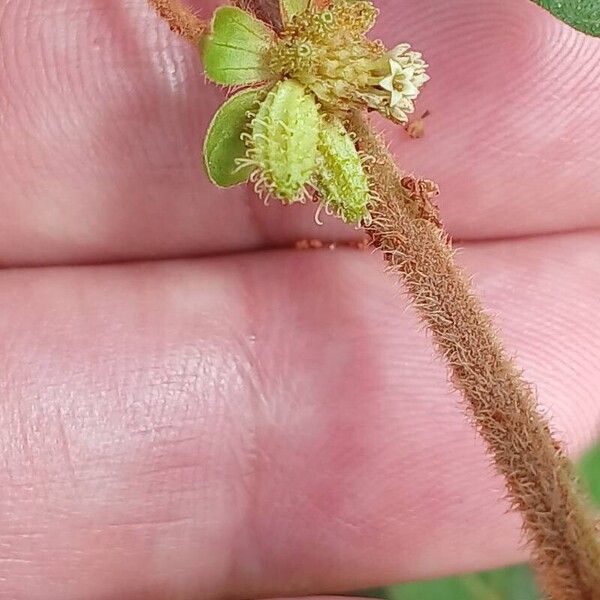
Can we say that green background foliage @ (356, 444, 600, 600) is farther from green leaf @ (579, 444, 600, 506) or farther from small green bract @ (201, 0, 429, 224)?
small green bract @ (201, 0, 429, 224)

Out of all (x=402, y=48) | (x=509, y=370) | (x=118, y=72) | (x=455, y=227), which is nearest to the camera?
(x=402, y=48)

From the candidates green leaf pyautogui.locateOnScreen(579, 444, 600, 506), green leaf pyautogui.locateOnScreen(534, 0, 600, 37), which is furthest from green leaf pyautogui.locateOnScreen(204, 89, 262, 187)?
green leaf pyautogui.locateOnScreen(579, 444, 600, 506)

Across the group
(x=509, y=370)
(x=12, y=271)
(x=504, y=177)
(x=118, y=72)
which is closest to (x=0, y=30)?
(x=118, y=72)

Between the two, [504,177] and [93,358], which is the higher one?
[504,177]

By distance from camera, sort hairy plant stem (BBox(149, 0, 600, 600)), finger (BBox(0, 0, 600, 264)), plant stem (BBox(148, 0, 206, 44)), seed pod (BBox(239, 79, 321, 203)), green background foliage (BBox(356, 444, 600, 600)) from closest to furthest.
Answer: seed pod (BBox(239, 79, 321, 203)), hairy plant stem (BBox(149, 0, 600, 600)), plant stem (BBox(148, 0, 206, 44)), finger (BBox(0, 0, 600, 264)), green background foliage (BBox(356, 444, 600, 600))

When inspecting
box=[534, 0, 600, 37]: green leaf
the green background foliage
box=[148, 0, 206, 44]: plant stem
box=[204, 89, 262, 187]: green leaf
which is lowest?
the green background foliage

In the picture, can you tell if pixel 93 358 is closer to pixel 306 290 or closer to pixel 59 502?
pixel 59 502

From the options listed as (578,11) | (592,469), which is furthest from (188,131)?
(592,469)
